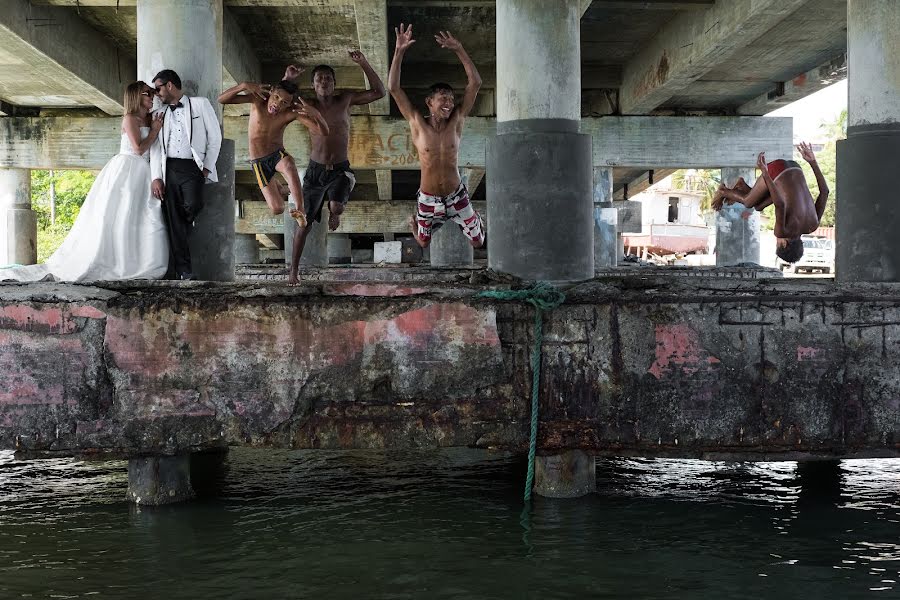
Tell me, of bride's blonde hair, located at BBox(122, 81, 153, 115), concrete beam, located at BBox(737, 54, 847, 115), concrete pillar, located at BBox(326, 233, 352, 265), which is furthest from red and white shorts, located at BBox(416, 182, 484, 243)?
concrete pillar, located at BBox(326, 233, 352, 265)

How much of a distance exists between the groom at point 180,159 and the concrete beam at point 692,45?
23.3 feet

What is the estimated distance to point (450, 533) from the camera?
4.81m

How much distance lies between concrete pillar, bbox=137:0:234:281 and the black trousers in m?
0.38

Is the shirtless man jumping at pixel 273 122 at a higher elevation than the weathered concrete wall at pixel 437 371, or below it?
higher

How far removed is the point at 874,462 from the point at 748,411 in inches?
81.7

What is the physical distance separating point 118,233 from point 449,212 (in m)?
3.22

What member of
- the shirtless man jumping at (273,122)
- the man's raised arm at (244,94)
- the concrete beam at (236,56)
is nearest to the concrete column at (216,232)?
the shirtless man jumping at (273,122)

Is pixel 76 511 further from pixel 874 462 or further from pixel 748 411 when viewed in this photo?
pixel 874 462

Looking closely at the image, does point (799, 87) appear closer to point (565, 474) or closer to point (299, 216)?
point (299, 216)

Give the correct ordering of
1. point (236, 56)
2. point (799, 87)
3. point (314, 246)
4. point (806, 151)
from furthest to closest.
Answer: point (314, 246) < point (799, 87) < point (236, 56) < point (806, 151)

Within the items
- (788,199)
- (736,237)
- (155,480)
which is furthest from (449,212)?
(736,237)

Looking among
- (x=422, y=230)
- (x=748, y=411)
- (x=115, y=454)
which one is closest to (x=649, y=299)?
(x=748, y=411)

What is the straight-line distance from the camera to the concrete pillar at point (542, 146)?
835cm

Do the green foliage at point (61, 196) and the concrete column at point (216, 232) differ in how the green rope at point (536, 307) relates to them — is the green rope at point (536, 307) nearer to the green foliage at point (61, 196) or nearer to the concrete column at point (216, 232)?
the concrete column at point (216, 232)
